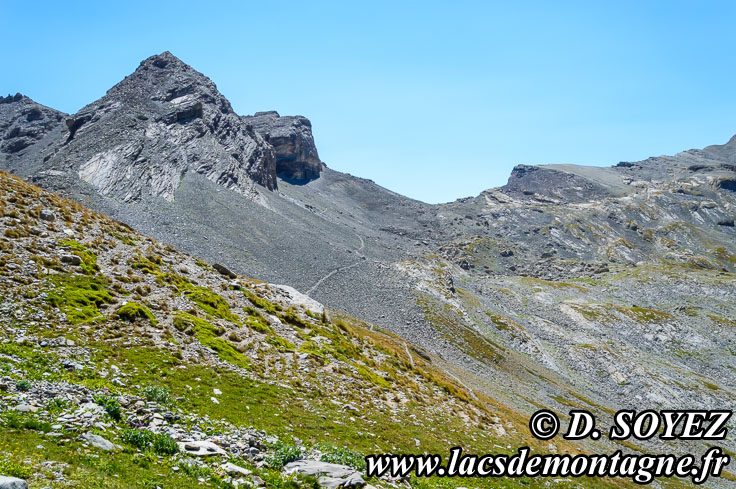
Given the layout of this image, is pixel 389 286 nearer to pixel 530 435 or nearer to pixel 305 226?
pixel 305 226

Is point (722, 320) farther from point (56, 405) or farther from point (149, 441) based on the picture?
point (56, 405)

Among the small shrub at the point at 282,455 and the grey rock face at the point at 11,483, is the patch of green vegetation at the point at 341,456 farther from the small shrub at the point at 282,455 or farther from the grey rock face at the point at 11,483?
the grey rock face at the point at 11,483

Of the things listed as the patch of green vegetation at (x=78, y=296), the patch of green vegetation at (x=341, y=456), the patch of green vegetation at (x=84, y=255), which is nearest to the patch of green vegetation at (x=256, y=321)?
the patch of green vegetation at (x=78, y=296)

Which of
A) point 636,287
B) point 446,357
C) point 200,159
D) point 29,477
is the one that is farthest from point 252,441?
point 636,287

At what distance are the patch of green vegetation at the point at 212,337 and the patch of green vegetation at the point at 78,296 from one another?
443 centimetres

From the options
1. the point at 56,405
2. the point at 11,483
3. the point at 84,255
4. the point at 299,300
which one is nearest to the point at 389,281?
the point at 299,300

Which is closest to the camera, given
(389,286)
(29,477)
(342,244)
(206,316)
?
(29,477)

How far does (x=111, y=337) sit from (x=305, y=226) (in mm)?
104359

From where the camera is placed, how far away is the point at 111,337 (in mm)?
21312

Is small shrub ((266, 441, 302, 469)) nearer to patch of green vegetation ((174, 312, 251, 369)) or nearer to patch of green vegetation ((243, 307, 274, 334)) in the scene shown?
patch of green vegetation ((174, 312, 251, 369))

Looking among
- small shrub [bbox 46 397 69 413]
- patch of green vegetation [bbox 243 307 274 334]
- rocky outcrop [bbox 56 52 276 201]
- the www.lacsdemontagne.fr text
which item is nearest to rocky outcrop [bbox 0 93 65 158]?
rocky outcrop [bbox 56 52 276 201]

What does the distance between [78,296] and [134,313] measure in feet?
10.2

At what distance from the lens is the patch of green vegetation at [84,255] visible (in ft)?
89.1

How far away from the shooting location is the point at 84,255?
2848 centimetres
